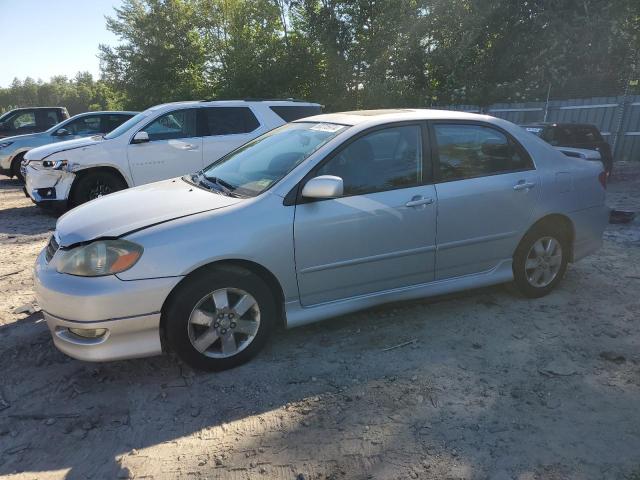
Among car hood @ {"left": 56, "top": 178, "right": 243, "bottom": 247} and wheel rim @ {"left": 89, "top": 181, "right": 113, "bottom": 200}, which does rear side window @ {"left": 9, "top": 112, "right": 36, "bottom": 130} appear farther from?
car hood @ {"left": 56, "top": 178, "right": 243, "bottom": 247}

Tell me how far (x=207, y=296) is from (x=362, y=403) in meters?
1.13

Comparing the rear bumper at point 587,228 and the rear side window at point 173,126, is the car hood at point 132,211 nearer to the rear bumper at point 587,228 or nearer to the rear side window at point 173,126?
the rear bumper at point 587,228

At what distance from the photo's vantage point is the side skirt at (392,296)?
3.27 metres

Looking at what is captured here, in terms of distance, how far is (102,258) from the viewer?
110 inches

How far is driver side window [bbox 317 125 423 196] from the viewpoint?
11.1 feet

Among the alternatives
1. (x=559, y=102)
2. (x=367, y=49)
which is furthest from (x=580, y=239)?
(x=367, y=49)

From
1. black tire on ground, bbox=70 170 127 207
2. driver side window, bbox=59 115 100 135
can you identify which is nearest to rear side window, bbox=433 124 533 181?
black tire on ground, bbox=70 170 127 207

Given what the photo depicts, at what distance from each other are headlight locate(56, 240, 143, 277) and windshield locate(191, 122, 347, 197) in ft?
2.77

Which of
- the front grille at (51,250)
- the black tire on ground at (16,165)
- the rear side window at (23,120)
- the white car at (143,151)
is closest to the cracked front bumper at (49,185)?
the white car at (143,151)

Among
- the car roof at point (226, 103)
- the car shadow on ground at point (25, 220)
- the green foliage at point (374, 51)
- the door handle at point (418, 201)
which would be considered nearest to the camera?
the door handle at point (418, 201)

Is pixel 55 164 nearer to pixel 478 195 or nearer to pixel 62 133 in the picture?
pixel 62 133

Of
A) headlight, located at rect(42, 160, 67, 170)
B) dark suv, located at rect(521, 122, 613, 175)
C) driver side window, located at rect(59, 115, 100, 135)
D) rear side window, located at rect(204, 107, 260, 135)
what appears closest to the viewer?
headlight, located at rect(42, 160, 67, 170)

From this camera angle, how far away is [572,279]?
15.6ft

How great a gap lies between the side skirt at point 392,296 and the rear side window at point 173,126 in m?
5.12
